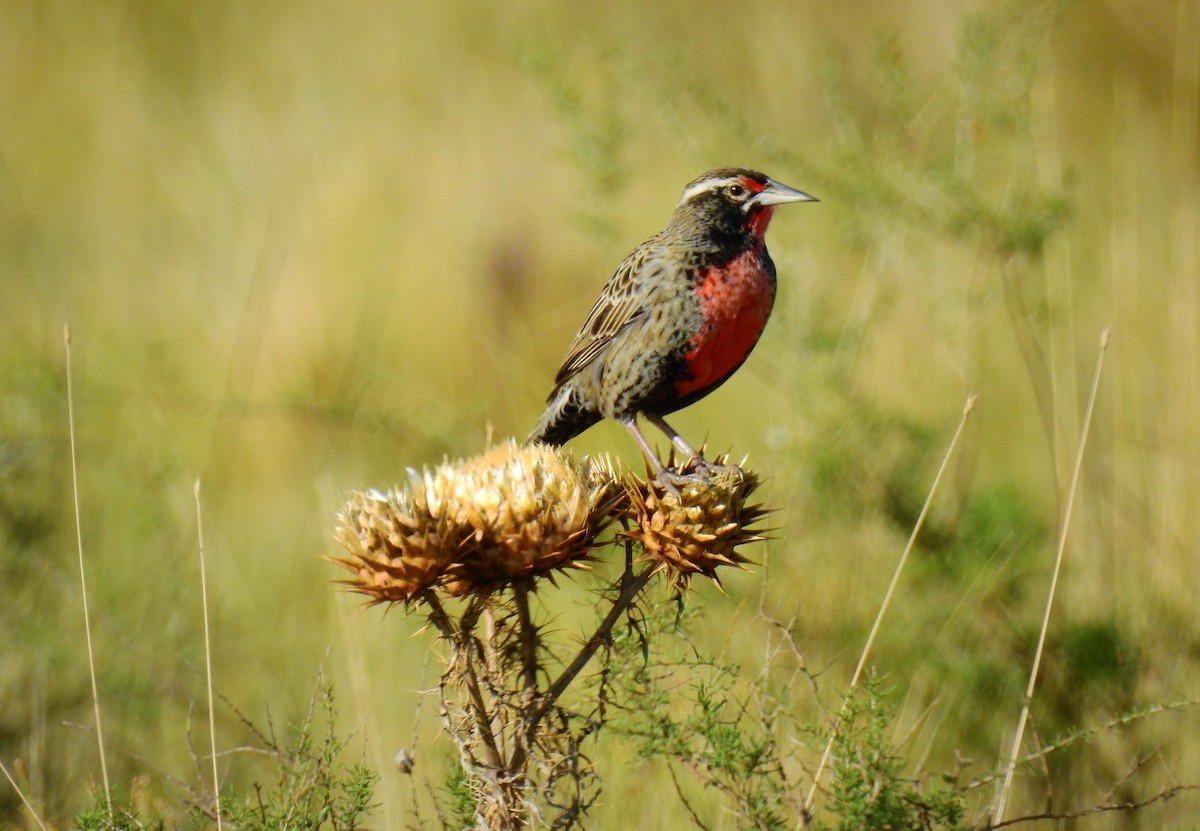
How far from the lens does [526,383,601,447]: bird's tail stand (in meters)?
4.03

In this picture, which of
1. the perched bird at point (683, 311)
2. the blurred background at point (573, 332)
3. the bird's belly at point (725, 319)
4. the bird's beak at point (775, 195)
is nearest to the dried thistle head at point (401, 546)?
the blurred background at point (573, 332)

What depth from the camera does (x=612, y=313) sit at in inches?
152

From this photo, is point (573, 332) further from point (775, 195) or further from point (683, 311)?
point (683, 311)

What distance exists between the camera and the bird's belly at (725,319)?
3.54 metres

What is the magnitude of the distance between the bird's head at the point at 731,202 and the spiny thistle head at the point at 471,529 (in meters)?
1.41

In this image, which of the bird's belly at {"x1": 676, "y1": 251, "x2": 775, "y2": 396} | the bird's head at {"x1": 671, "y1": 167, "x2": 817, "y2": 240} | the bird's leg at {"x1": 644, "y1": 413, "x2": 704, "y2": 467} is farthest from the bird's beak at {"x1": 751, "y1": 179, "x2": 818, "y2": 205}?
the bird's leg at {"x1": 644, "y1": 413, "x2": 704, "y2": 467}

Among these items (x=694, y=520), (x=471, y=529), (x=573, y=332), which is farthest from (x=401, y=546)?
(x=573, y=332)

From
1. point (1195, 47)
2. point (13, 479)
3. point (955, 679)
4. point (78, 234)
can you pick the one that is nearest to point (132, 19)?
point (78, 234)

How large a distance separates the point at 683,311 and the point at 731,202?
19.5 inches

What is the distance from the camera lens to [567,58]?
23.6 ft

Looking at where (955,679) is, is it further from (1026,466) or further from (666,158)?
(666,158)

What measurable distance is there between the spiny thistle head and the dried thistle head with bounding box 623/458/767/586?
148 millimetres

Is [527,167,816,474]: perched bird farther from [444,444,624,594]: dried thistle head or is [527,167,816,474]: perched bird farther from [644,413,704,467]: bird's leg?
[444,444,624,594]: dried thistle head

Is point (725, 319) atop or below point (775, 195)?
below
